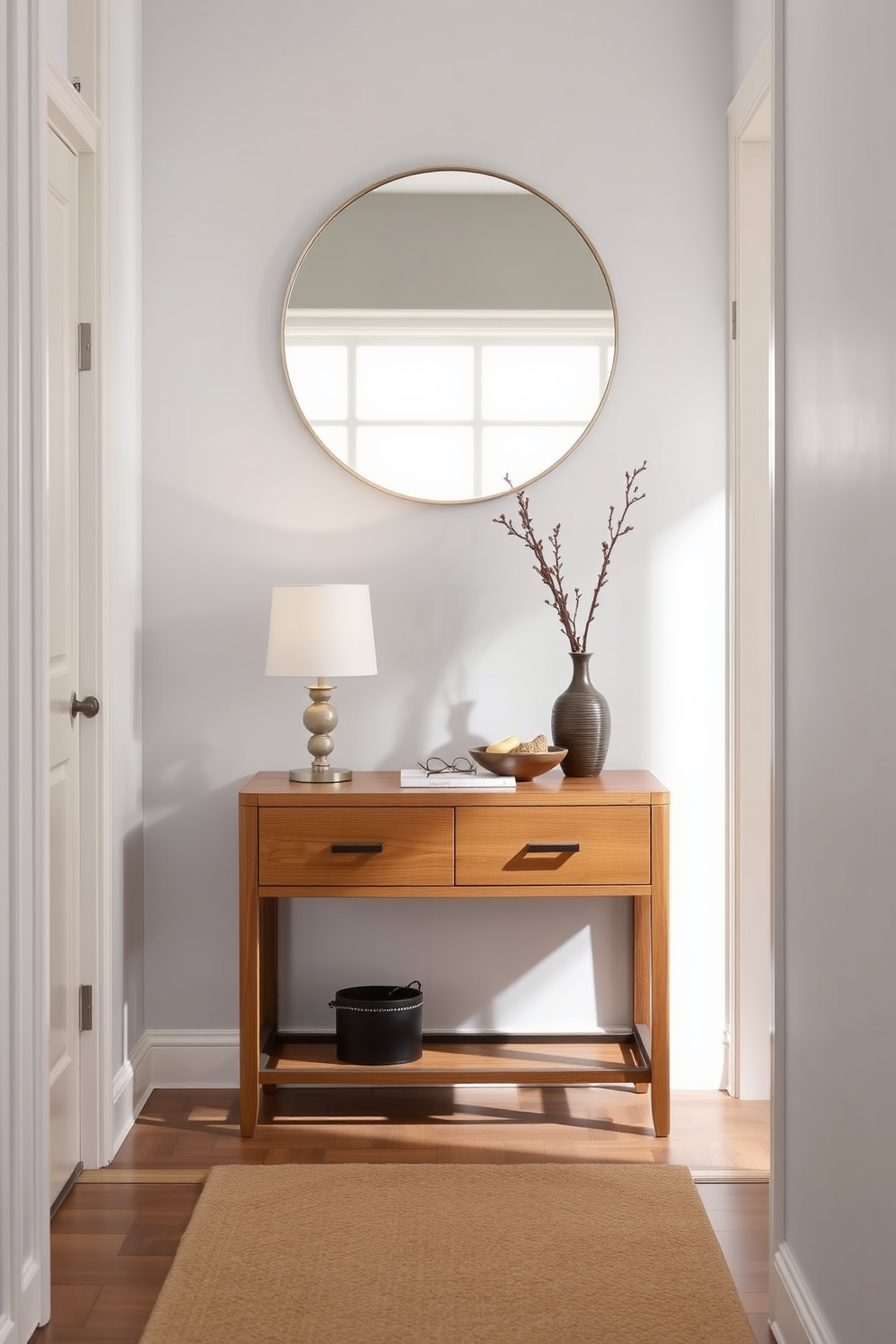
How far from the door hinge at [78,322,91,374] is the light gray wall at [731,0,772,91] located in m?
1.65

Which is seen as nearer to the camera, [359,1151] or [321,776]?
[359,1151]

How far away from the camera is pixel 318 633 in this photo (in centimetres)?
285

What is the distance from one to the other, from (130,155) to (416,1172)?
2.47 meters

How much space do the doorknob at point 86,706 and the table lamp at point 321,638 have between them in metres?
0.40

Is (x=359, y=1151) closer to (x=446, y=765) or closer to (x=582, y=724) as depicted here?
(x=446, y=765)

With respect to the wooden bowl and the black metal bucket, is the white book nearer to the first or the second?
the wooden bowl

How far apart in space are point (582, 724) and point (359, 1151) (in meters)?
1.09

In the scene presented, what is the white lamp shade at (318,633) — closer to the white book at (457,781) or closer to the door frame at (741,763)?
the white book at (457,781)

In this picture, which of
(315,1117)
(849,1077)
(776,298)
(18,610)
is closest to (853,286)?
(776,298)

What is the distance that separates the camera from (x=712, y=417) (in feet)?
10.5

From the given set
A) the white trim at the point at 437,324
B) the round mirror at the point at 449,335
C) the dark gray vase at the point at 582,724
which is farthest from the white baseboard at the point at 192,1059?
the white trim at the point at 437,324

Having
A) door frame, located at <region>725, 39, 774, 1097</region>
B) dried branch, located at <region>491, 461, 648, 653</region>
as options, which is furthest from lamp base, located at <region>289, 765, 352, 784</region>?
door frame, located at <region>725, 39, 774, 1097</region>

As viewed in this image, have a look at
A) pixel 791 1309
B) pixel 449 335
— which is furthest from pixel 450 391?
pixel 791 1309

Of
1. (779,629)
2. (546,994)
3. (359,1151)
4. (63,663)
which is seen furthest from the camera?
(546,994)
